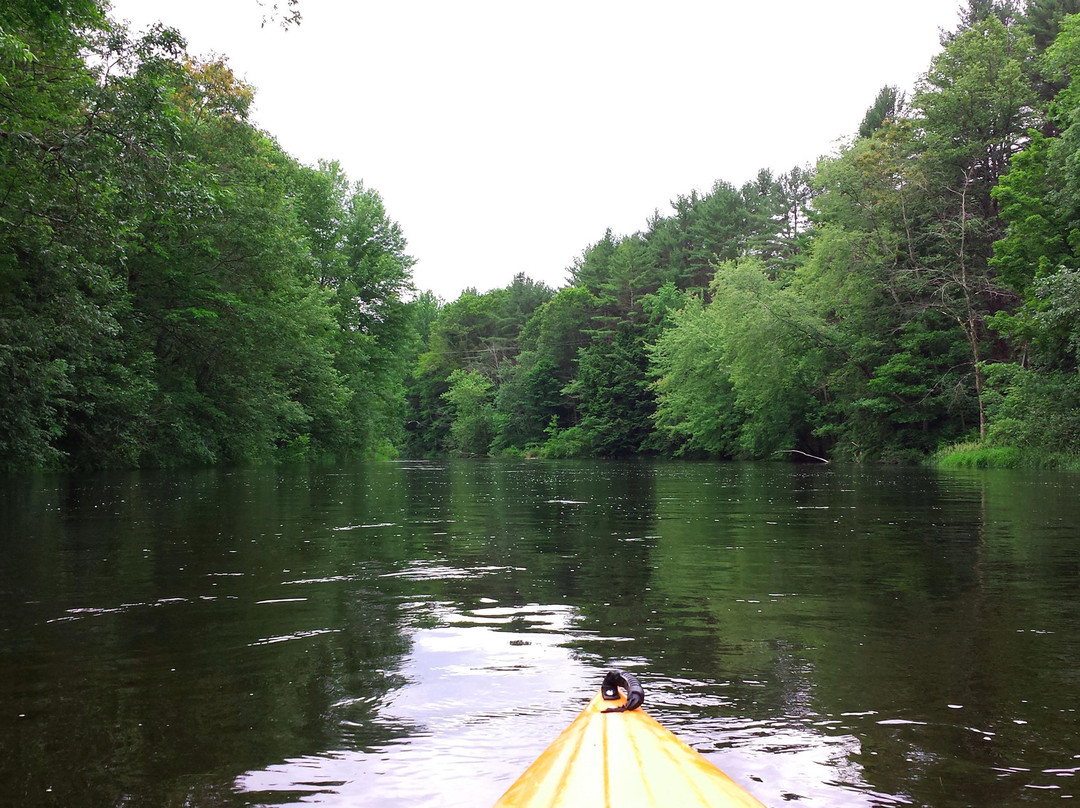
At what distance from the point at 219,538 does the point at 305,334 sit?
2889 cm

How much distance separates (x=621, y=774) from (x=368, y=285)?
52122 millimetres

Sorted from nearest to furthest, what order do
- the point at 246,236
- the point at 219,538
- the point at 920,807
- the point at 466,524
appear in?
the point at 920,807, the point at 219,538, the point at 466,524, the point at 246,236

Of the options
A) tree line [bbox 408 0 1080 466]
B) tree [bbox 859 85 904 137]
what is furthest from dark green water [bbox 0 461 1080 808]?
tree [bbox 859 85 904 137]

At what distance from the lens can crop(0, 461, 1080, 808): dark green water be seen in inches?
124

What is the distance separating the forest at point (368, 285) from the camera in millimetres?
16375

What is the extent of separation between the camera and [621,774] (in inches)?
86.4

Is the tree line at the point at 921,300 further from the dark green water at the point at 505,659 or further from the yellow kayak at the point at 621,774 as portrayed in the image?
the yellow kayak at the point at 621,774

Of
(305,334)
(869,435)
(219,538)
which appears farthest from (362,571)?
(869,435)

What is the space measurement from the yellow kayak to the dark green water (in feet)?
2.16

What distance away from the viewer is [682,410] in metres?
58.8

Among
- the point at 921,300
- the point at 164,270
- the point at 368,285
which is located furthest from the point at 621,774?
the point at 368,285

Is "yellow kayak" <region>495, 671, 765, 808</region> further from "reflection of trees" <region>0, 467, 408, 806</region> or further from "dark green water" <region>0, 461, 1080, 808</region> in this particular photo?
"reflection of trees" <region>0, 467, 408, 806</region>

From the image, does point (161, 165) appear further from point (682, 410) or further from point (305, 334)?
Answer: point (682, 410)

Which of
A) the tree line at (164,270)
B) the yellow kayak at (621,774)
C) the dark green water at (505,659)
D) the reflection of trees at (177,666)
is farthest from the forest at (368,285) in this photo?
the yellow kayak at (621,774)
